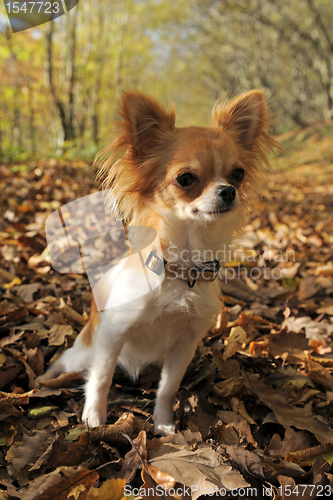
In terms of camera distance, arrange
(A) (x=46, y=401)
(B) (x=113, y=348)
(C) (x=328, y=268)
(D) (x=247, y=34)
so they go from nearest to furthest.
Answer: (B) (x=113, y=348), (A) (x=46, y=401), (C) (x=328, y=268), (D) (x=247, y=34)

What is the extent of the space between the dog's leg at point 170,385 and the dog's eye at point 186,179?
1.06 metres

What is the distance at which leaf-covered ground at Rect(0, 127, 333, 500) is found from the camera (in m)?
1.75

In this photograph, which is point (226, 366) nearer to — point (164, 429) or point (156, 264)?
point (164, 429)

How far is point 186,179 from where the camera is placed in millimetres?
2164

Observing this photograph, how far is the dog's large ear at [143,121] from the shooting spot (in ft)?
7.37

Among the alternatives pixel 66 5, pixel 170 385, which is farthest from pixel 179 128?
pixel 170 385

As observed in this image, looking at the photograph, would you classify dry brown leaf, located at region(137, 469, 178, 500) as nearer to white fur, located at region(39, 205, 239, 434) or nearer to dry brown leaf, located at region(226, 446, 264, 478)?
dry brown leaf, located at region(226, 446, 264, 478)

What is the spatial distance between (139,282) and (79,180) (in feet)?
20.6

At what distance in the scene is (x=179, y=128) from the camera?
98.0 inches

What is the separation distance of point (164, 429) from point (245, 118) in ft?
7.25

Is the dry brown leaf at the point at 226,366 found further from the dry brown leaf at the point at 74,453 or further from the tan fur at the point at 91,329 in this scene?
the dry brown leaf at the point at 74,453

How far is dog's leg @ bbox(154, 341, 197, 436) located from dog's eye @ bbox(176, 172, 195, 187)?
3.46 ft

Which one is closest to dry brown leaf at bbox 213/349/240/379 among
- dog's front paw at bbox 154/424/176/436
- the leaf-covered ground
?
the leaf-covered ground

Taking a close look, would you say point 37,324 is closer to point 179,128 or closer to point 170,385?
point 170,385
